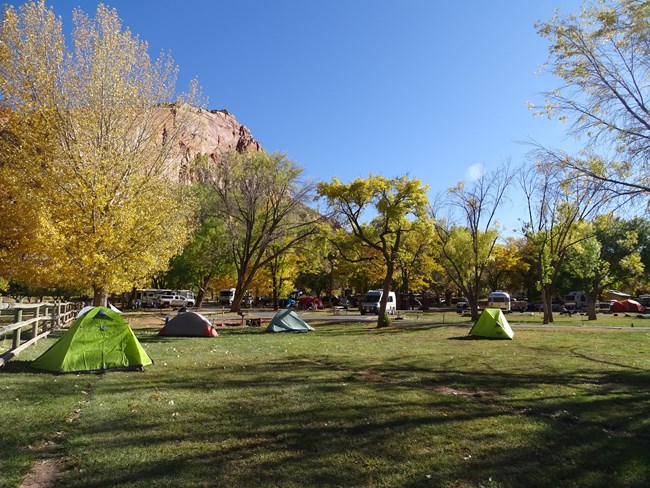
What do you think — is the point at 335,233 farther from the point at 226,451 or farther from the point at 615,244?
the point at 615,244

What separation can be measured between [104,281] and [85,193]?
371 cm

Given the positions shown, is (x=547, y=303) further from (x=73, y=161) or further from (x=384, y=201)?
(x=73, y=161)

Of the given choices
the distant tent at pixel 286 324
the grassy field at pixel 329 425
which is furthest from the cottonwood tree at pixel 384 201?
the grassy field at pixel 329 425

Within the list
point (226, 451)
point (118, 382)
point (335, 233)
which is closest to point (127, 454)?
point (226, 451)

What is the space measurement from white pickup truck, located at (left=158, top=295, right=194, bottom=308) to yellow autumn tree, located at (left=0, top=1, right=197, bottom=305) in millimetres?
38692

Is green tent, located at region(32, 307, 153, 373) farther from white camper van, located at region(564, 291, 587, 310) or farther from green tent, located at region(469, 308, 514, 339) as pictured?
white camper van, located at region(564, 291, 587, 310)

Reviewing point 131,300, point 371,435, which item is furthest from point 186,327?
point 131,300

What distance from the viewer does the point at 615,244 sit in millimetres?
55656

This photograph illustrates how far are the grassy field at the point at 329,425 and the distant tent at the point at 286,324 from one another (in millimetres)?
10978

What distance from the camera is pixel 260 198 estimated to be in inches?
1465

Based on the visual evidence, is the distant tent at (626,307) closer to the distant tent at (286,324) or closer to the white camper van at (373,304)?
the white camper van at (373,304)

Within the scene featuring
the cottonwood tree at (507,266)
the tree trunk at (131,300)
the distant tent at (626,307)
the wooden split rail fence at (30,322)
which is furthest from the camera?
the tree trunk at (131,300)

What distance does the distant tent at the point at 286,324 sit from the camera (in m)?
23.2

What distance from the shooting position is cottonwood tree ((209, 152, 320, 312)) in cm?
3594
